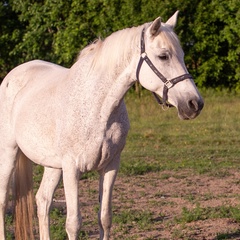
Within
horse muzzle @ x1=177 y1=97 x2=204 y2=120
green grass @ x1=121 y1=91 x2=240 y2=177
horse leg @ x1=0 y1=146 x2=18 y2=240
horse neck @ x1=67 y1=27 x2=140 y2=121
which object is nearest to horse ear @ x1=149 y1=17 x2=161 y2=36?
horse neck @ x1=67 y1=27 x2=140 y2=121

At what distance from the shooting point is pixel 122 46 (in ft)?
14.2

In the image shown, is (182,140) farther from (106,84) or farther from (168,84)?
(168,84)

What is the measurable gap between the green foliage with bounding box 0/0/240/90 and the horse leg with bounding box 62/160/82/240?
14.3m

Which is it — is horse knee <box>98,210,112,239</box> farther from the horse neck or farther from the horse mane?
the horse mane

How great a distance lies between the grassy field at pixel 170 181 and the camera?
6.03 m

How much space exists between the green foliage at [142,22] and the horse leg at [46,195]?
535 inches

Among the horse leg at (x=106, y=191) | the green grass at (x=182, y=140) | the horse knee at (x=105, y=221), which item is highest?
the horse leg at (x=106, y=191)

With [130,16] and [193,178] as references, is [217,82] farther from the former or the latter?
[193,178]

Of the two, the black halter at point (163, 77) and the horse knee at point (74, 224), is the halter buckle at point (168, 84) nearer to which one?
the black halter at point (163, 77)

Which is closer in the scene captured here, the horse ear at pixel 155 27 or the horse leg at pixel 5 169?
the horse ear at pixel 155 27

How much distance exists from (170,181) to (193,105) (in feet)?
14.7

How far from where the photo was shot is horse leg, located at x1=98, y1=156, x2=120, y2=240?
15.3ft

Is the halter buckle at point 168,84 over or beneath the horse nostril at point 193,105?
over

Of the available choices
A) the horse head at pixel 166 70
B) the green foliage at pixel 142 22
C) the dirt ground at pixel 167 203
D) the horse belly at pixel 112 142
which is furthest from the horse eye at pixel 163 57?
the green foliage at pixel 142 22
